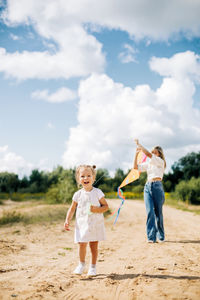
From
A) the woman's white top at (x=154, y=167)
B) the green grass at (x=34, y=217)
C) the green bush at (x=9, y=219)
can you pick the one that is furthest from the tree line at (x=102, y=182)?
the green bush at (x=9, y=219)

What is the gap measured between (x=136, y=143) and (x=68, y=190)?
40.3 ft

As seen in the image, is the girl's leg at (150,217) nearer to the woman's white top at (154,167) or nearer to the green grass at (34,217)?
the woman's white top at (154,167)

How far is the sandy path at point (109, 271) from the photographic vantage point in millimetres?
2842

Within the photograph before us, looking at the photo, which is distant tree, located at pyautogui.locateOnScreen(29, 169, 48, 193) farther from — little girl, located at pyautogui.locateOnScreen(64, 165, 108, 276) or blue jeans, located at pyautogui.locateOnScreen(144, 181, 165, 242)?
little girl, located at pyautogui.locateOnScreen(64, 165, 108, 276)

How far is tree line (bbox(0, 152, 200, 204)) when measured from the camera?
941 centimetres

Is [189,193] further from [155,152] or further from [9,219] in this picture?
[155,152]

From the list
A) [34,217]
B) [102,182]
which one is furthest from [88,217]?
[34,217]

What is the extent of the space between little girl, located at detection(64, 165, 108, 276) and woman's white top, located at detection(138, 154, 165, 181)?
213 cm

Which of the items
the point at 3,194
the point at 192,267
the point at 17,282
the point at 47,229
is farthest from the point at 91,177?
the point at 3,194

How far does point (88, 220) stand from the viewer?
3619 mm

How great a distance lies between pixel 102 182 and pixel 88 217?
15.9ft

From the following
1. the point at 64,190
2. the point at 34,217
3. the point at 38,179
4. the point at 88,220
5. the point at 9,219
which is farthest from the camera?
the point at 38,179

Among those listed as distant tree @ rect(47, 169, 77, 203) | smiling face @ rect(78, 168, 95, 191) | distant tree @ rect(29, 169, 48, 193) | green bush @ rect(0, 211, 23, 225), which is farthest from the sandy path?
distant tree @ rect(29, 169, 48, 193)

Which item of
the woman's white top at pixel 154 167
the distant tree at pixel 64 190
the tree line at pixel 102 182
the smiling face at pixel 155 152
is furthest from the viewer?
the distant tree at pixel 64 190
